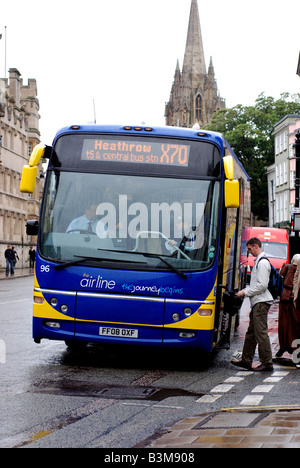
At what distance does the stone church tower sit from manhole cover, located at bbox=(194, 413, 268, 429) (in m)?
132

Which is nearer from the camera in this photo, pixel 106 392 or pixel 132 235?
pixel 106 392

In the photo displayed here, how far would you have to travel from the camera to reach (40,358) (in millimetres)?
11883

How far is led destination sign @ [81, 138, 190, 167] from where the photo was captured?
11383mm

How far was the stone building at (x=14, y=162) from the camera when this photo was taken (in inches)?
2832

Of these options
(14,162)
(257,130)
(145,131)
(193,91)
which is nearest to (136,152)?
(145,131)

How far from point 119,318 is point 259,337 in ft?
6.69

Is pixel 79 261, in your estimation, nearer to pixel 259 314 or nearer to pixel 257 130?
pixel 259 314

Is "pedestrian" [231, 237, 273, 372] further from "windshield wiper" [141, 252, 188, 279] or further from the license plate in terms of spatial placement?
the license plate

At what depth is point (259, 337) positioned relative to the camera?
11.5m

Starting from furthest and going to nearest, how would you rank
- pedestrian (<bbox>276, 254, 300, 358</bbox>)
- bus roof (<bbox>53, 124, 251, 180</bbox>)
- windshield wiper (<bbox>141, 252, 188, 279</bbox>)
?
pedestrian (<bbox>276, 254, 300, 358</bbox>), bus roof (<bbox>53, 124, 251, 180</bbox>), windshield wiper (<bbox>141, 252, 188, 279</bbox>)

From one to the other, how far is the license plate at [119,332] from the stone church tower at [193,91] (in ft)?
422

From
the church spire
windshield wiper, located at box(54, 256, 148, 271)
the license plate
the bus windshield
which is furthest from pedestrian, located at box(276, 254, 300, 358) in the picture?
the church spire

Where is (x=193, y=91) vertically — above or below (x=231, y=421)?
above

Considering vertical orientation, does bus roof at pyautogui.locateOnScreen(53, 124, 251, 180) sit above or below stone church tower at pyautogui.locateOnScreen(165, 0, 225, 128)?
below
